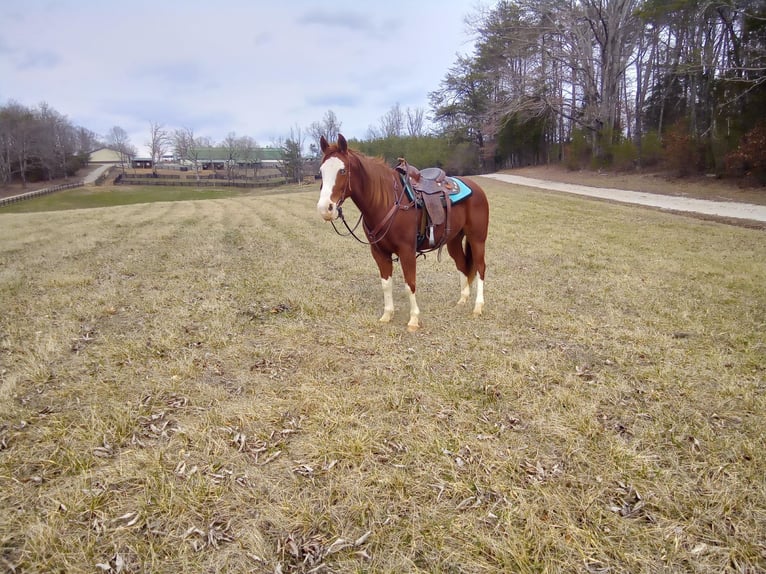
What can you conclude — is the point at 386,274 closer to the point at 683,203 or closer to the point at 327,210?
the point at 327,210

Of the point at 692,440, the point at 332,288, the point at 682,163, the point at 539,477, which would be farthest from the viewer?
the point at 682,163

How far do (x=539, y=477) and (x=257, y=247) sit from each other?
332 inches

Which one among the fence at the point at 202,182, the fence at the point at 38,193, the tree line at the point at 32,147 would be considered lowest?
the fence at the point at 38,193

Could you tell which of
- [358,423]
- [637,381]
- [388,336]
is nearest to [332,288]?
[388,336]

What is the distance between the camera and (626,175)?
24.1 metres

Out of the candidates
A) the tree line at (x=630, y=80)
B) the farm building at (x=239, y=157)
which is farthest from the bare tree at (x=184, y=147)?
the tree line at (x=630, y=80)

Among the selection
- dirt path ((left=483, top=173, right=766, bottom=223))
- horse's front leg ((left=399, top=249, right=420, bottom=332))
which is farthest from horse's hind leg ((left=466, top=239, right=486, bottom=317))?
dirt path ((left=483, top=173, right=766, bottom=223))

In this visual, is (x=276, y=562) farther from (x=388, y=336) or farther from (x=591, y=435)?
(x=388, y=336)

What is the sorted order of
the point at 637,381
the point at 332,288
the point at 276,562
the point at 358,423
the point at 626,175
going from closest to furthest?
the point at 276,562 < the point at 358,423 < the point at 637,381 < the point at 332,288 < the point at 626,175

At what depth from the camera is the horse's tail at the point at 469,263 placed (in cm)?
514

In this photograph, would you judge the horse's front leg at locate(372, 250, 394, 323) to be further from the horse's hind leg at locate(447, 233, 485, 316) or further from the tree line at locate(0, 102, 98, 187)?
the tree line at locate(0, 102, 98, 187)

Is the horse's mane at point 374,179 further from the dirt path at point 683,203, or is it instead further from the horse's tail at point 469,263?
the dirt path at point 683,203

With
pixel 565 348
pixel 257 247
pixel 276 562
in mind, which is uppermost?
pixel 257 247

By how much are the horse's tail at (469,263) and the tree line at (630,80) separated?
17591mm
